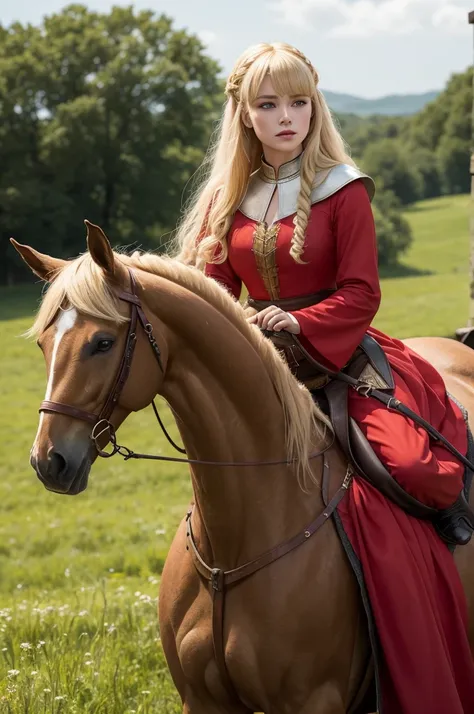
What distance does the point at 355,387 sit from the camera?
3.48 metres

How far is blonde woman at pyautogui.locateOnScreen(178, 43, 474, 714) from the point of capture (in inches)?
127

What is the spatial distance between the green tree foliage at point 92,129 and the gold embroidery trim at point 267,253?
31.6 metres

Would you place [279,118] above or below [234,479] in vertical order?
above

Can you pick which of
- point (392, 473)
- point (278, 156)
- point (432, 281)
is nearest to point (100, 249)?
point (278, 156)

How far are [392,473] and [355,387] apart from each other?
377mm

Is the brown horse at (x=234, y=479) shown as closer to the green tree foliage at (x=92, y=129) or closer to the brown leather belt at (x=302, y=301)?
the brown leather belt at (x=302, y=301)

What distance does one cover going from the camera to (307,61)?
3529 mm

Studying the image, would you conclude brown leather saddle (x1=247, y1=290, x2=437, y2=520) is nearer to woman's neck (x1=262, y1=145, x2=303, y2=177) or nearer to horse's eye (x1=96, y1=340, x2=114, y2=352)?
woman's neck (x1=262, y1=145, x2=303, y2=177)

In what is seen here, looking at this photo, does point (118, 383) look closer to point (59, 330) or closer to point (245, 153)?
point (59, 330)

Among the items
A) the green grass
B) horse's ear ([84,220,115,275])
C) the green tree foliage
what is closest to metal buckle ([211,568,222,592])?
horse's ear ([84,220,115,275])

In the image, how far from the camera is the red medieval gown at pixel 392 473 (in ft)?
10.5

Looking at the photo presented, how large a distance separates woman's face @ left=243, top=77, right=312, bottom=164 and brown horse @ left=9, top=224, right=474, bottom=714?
0.77 m

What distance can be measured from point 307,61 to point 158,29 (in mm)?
37250

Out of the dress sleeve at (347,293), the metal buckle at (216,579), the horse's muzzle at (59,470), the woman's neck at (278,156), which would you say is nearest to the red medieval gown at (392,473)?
the dress sleeve at (347,293)
